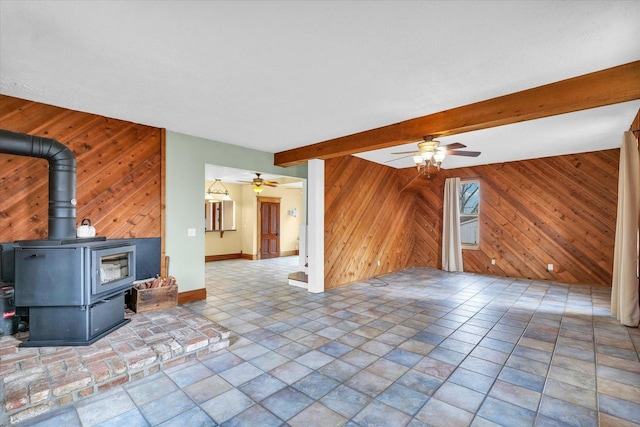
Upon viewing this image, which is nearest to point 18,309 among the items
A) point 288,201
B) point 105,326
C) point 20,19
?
point 105,326

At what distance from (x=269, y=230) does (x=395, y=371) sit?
7.56 metres

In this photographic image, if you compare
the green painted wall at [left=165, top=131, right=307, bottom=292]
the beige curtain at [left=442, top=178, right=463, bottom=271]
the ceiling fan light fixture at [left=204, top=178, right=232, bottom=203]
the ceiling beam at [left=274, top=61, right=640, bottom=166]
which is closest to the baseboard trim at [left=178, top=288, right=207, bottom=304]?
the green painted wall at [left=165, top=131, right=307, bottom=292]

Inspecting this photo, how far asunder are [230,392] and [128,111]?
3383 mm

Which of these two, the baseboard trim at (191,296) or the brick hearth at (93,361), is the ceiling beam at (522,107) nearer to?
the brick hearth at (93,361)

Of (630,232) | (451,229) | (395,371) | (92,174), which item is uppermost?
(92,174)

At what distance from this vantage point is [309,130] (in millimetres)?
4223

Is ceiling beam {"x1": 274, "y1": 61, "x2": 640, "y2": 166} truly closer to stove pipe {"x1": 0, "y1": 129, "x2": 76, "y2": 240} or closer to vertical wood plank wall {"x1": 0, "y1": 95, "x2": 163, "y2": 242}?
vertical wood plank wall {"x1": 0, "y1": 95, "x2": 163, "y2": 242}

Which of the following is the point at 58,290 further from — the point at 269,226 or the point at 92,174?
the point at 269,226

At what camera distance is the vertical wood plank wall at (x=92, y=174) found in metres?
3.04

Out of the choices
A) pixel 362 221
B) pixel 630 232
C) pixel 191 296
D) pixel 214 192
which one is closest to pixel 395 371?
pixel 191 296

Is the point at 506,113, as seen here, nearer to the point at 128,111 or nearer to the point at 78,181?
the point at 128,111

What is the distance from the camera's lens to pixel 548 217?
615cm

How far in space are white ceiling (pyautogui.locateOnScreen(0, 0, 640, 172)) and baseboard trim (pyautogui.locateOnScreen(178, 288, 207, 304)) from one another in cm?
261

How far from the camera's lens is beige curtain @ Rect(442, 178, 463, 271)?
281 inches
